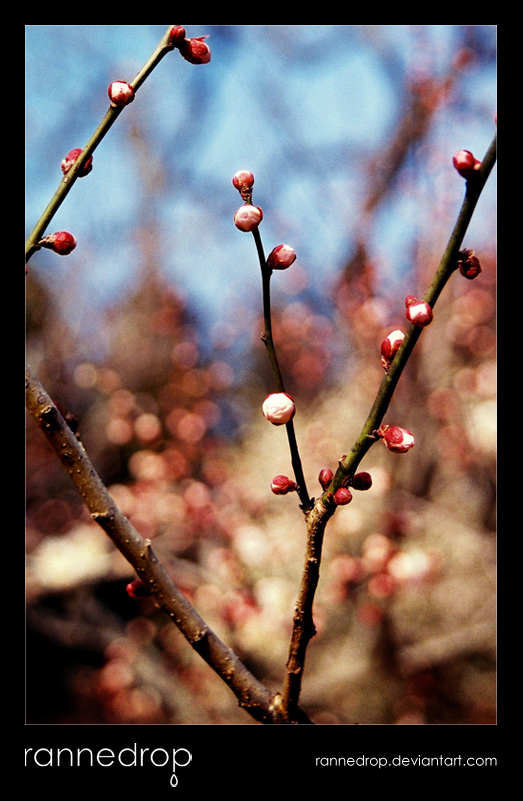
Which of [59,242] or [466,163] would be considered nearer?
[466,163]

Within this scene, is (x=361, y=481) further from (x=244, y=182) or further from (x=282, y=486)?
(x=244, y=182)

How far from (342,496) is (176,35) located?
26.3 inches

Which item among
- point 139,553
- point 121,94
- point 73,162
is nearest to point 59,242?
point 73,162

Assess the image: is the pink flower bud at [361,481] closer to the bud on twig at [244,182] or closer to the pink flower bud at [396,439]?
the pink flower bud at [396,439]

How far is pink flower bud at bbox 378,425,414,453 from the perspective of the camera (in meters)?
0.64

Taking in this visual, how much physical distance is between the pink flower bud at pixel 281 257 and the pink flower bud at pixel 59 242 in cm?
31

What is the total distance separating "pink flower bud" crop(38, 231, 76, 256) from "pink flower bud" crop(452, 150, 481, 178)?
21.1 inches

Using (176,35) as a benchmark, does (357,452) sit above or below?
below

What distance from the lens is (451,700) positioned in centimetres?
325

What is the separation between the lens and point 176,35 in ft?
2.27

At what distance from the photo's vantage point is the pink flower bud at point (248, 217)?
62cm

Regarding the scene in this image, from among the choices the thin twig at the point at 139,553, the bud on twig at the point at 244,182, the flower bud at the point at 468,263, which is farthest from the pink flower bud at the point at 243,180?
the thin twig at the point at 139,553

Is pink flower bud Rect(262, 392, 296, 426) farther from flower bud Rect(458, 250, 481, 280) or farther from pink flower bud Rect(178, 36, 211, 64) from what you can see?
pink flower bud Rect(178, 36, 211, 64)
